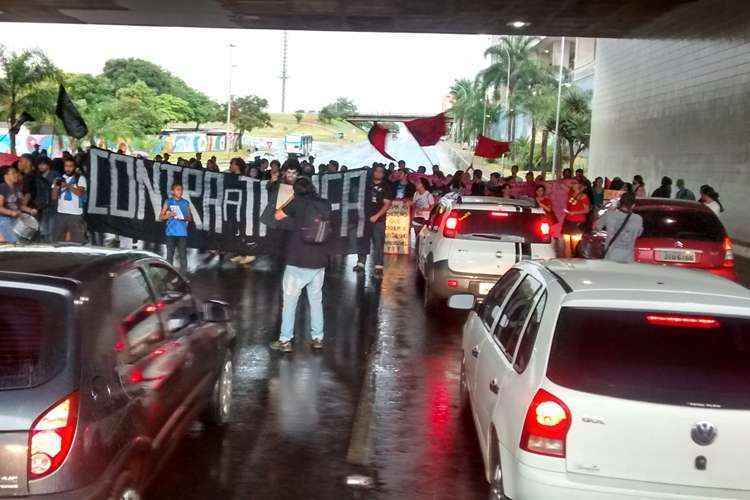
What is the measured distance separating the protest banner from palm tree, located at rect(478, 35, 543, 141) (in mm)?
53123

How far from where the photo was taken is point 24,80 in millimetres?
36750

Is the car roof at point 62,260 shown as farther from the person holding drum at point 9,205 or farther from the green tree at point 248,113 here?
the green tree at point 248,113

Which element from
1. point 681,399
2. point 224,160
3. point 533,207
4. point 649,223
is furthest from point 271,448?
point 224,160

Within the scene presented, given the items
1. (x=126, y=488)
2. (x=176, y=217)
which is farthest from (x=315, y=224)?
(x=176, y=217)

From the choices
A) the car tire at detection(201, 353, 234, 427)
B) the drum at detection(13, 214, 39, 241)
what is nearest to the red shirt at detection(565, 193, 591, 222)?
the drum at detection(13, 214, 39, 241)

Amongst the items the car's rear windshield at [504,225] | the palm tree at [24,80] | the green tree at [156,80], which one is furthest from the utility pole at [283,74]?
the car's rear windshield at [504,225]

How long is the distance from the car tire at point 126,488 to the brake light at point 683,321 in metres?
2.54

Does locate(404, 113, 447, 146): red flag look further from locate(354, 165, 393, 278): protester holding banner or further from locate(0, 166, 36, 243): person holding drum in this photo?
locate(0, 166, 36, 243): person holding drum

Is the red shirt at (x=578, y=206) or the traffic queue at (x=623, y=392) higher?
the red shirt at (x=578, y=206)

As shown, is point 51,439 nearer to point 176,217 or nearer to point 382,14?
point 176,217

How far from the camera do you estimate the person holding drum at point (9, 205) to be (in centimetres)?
1098

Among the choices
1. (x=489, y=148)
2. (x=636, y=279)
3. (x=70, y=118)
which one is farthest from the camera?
(x=489, y=148)

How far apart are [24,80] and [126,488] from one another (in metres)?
36.9

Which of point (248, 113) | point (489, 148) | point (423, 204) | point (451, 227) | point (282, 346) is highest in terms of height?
point (248, 113)
